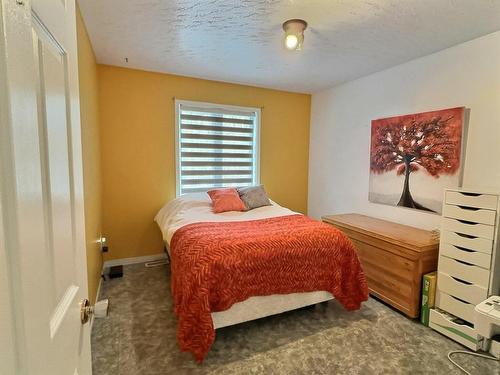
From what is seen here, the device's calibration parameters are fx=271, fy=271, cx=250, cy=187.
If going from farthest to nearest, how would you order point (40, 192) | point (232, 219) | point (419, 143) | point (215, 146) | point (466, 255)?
point (215, 146), point (232, 219), point (419, 143), point (466, 255), point (40, 192)

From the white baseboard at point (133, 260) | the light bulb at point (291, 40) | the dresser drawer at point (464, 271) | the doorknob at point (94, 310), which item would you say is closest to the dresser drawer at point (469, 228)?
the dresser drawer at point (464, 271)

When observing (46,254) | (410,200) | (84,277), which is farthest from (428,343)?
(46,254)

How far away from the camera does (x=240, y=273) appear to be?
6.30 feet

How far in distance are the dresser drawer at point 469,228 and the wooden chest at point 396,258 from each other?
0.22m

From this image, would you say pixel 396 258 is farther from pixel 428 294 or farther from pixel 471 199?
pixel 471 199

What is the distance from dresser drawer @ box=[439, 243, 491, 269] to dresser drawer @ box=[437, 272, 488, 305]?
167 millimetres

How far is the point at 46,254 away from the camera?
0.54 meters

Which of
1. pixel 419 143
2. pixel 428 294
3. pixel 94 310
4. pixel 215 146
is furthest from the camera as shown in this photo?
pixel 215 146

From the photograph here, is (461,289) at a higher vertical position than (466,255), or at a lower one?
lower

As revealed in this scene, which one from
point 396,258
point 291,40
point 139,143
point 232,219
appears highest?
point 291,40

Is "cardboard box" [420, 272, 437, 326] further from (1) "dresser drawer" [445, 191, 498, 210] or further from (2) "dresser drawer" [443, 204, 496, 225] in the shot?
(1) "dresser drawer" [445, 191, 498, 210]

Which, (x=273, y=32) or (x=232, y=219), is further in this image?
(x=232, y=219)

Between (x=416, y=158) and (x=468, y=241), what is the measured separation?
1009mm

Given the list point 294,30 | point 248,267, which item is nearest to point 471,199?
point 248,267
